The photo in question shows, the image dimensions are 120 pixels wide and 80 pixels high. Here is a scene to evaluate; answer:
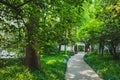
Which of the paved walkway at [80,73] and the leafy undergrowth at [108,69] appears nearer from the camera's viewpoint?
the leafy undergrowth at [108,69]

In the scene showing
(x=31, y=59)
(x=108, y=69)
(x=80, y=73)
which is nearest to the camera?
(x=31, y=59)

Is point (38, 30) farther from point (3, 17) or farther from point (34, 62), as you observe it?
point (34, 62)

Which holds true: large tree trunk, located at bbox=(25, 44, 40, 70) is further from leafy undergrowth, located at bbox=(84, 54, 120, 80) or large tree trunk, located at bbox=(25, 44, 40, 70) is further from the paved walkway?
leafy undergrowth, located at bbox=(84, 54, 120, 80)

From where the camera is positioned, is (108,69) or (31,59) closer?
(31,59)

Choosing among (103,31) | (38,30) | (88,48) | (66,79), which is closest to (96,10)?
(103,31)

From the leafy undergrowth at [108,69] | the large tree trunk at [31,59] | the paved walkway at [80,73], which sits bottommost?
the paved walkway at [80,73]

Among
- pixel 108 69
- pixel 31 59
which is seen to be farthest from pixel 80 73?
pixel 31 59

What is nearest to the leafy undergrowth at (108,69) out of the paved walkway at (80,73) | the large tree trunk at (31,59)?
the paved walkway at (80,73)

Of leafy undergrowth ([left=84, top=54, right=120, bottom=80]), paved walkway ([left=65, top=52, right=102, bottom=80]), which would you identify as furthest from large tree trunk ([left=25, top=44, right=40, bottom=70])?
leafy undergrowth ([left=84, top=54, right=120, bottom=80])

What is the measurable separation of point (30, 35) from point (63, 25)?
1.95 meters

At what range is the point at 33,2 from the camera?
7293mm

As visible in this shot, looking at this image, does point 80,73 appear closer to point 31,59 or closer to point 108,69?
point 108,69

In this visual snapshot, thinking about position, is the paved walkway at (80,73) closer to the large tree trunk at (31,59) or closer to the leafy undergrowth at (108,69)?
the leafy undergrowth at (108,69)

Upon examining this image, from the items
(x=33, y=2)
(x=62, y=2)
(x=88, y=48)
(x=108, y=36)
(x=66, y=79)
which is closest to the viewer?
(x=33, y=2)
